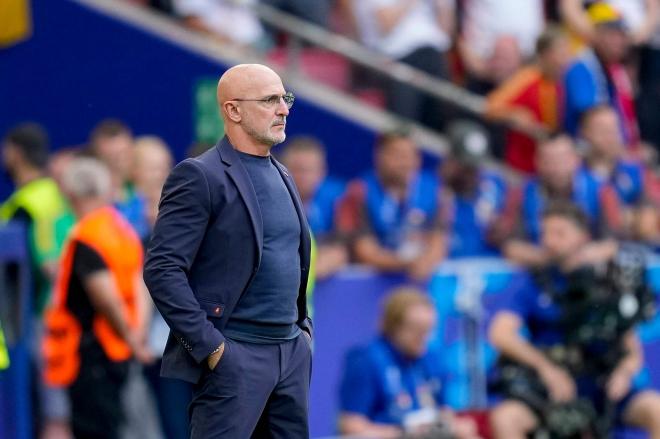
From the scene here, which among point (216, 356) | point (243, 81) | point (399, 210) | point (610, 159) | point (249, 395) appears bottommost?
point (249, 395)

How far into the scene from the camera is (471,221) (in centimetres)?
1064

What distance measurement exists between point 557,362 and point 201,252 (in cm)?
398

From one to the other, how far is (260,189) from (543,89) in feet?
22.7

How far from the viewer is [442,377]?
28.7 ft

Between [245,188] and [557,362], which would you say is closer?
[245,188]

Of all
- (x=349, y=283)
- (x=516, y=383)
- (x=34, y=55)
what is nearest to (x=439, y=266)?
(x=349, y=283)

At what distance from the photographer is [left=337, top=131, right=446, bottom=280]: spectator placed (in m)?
9.90

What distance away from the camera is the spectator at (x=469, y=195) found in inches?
416

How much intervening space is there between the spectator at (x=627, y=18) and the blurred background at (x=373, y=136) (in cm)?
2

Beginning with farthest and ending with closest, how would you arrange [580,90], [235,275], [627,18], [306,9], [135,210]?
1. [627,18]
2. [306,9]
3. [580,90]
4. [135,210]
5. [235,275]

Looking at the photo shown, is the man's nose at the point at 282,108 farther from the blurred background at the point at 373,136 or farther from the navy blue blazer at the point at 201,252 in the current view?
the blurred background at the point at 373,136

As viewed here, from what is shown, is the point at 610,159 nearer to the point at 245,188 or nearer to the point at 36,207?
the point at 36,207

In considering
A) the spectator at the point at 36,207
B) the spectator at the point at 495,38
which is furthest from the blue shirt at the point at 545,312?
the spectator at the point at 495,38

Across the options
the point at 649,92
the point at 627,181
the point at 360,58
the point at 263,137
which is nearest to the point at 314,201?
the point at 360,58
